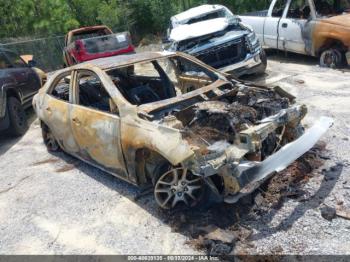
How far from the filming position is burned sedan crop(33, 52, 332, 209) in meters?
3.96

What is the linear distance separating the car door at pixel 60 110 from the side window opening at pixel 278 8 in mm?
6404

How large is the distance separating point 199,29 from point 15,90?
4034mm

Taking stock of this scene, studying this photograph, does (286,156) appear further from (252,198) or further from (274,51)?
(274,51)

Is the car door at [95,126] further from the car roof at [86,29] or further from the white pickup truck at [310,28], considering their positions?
the car roof at [86,29]

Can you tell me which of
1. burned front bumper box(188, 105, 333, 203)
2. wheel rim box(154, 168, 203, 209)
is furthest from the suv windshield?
wheel rim box(154, 168, 203, 209)

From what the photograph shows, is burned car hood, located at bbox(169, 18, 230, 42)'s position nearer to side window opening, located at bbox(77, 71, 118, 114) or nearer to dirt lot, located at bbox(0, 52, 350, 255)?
Result: side window opening, located at bbox(77, 71, 118, 114)

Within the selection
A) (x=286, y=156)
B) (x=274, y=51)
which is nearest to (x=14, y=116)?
(x=286, y=156)

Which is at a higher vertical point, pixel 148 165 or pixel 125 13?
pixel 125 13

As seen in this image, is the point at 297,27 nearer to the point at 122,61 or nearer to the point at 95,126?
the point at 122,61

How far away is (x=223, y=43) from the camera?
8.38m

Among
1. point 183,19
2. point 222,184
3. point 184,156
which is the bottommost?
point 222,184

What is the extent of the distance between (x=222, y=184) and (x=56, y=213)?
2107mm

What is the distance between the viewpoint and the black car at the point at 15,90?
25.3 ft

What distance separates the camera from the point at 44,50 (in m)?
17.0
